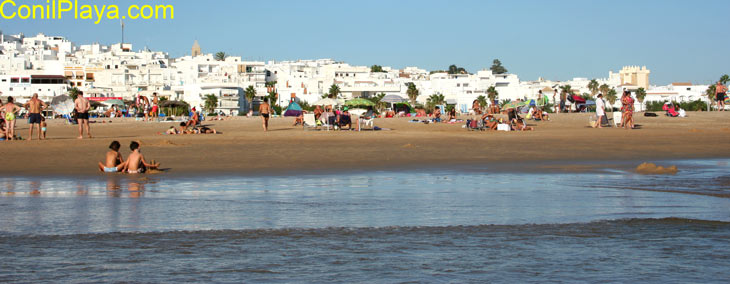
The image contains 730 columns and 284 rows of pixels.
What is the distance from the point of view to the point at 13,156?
15.2m

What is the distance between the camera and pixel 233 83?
97.4 meters

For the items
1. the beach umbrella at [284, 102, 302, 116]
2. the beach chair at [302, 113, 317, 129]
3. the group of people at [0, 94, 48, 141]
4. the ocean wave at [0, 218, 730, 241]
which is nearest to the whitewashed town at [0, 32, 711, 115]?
the beach umbrella at [284, 102, 302, 116]

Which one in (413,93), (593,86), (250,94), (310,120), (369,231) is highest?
(593,86)

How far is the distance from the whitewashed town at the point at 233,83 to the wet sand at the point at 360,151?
6765cm

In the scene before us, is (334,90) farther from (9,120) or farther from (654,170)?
(654,170)

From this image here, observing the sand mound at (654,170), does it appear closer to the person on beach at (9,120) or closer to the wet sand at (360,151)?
the wet sand at (360,151)

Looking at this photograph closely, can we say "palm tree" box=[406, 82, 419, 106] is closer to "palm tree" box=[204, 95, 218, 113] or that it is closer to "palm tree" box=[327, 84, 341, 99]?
"palm tree" box=[327, 84, 341, 99]

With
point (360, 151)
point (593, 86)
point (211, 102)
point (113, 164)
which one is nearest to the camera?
point (113, 164)

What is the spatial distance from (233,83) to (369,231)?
304 ft

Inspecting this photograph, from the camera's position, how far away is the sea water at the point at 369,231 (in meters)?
4.97

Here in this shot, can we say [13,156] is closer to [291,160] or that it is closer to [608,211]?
[291,160]

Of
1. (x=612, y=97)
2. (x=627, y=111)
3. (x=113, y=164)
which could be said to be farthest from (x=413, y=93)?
(x=113, y=164)

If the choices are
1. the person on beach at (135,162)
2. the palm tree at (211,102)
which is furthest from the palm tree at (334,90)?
the person on beach at (135,162)

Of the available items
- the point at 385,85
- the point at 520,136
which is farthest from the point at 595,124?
the point at 385,85
